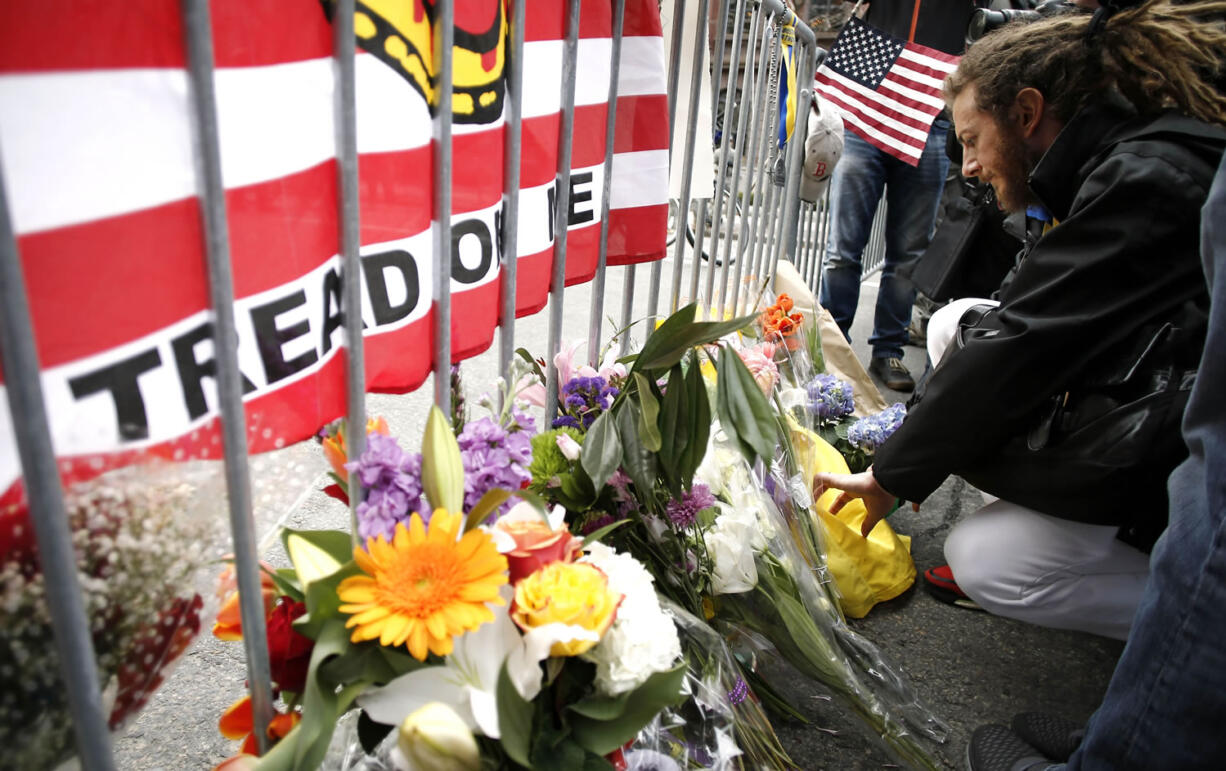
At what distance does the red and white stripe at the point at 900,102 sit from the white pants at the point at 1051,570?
81.2 inches

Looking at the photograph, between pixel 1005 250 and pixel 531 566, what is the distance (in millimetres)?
2614

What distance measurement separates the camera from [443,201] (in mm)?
997

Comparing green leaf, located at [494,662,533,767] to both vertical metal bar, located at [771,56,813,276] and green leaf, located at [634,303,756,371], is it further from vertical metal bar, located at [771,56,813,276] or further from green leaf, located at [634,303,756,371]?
vertical metal bar, located at [771,56,813,276]

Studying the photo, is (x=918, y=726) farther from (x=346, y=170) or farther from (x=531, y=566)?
(x=346, y=170)

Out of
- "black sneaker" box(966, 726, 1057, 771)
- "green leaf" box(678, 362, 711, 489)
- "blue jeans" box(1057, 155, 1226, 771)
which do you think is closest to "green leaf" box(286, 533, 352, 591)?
"green leaf" box(678, 362, 711, 489)

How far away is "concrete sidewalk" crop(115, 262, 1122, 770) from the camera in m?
1.61

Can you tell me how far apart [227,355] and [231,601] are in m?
0.29

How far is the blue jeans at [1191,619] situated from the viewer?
1.05 metres

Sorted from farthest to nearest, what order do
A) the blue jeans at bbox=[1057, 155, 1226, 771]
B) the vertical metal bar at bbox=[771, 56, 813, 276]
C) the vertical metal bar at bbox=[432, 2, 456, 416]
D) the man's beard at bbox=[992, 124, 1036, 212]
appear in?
the vertical metal bar at bbox=[771, 56, 813, 276] → the man's beard at bbox=[992, 124, 1036, 212] → the blue jeans at bbox=[1057, 155, 1226, 771] → the vertical metal bar at bbox=[432, 2, 456, 416]

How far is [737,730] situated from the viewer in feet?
3.79

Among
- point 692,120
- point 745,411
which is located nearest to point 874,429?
point 692,120

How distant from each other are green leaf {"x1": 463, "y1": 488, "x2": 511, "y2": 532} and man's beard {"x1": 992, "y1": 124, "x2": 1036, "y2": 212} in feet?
5.21

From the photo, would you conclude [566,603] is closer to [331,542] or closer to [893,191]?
[331,542]

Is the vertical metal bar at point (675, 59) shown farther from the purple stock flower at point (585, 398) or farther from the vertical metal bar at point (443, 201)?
the vertical metal bar at point (443, 201)
